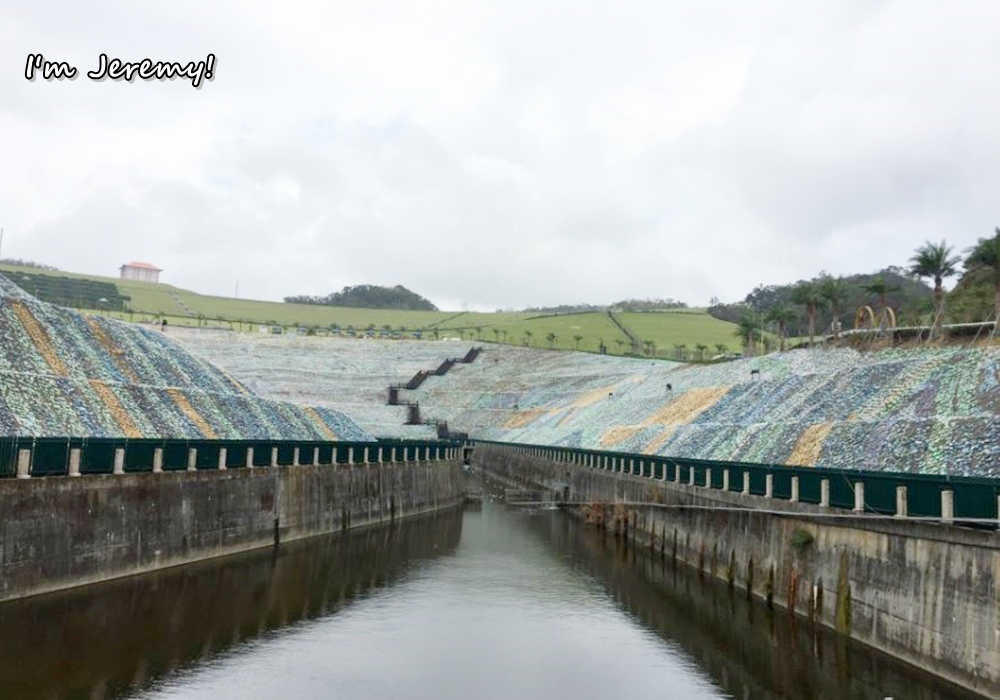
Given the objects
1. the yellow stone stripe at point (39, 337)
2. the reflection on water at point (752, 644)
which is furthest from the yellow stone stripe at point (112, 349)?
the reflection on water at point (752, 644)

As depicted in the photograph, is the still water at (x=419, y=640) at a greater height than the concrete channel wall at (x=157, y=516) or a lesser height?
lesser

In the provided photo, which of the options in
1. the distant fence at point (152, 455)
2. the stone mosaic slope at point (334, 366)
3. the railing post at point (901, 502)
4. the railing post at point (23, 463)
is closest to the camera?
the railing post at point (901, 502)

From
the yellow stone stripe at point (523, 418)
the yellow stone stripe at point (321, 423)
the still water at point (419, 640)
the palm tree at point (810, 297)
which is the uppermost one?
the palm tree at point (810, 297)

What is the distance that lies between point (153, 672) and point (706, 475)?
3106 centimetres

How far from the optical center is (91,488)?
1388 inches

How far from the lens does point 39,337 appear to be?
4803 centimetres

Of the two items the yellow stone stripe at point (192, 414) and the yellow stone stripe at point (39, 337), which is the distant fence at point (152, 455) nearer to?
the yellow stone stripe at point (192, 414)

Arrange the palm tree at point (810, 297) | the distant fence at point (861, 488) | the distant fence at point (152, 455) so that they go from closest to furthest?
the distant fence at point (861, 488)
the distant fence at point (152, 455)
the palm tree at point (810, 297)

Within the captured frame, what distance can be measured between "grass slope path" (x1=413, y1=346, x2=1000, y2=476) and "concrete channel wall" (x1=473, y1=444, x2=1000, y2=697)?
819 centimetres

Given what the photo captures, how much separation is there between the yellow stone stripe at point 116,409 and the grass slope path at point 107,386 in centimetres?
7

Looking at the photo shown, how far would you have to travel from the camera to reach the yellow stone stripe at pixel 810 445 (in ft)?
167

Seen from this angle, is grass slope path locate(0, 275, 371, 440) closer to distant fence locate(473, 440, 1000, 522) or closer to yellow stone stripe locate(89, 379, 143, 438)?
yellow stone stripe locate(89, 379, 143, 438)

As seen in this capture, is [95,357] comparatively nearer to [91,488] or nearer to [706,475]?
[91,488]

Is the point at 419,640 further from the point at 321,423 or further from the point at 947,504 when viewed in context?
the point at 321,423
